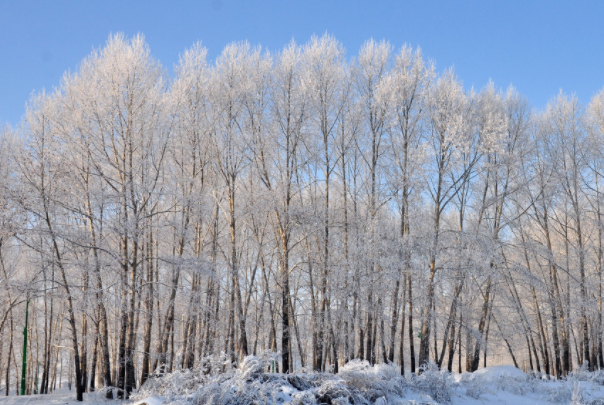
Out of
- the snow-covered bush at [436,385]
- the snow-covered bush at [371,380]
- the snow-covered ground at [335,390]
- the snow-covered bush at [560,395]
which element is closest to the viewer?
the snow-covered ground at [335,390]

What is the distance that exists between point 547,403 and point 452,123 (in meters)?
9.50

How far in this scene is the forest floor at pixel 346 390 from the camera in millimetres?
6473

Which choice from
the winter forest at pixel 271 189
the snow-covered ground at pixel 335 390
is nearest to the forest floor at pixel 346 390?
the snow-covered ground at pixel 335 390

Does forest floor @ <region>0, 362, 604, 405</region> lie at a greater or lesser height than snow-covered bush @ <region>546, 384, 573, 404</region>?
greater

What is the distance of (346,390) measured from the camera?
23.4ft

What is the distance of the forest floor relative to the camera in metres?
6.47

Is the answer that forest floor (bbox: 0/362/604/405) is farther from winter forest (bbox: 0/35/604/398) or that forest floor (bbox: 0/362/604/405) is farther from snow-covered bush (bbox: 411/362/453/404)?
winter forest (bbox: 0/35/604/398)

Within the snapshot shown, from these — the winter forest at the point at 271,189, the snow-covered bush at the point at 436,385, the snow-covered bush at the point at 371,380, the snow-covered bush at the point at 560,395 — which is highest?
the winter forest at the point at 271,189

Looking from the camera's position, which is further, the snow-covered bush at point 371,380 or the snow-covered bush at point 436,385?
the snow-covered bush at point 436,385

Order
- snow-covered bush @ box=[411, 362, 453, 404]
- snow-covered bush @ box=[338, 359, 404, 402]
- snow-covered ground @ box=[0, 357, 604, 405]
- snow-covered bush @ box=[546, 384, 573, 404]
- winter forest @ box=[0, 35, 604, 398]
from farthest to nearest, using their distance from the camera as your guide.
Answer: winter forest @ box=[0, 35, 604, 398] < snow-covered bush @ box=[546, 384, 573, 404] < snow-covered bush @ box=[411, 362, 453, 404] < snow-covered bush @ box=[338, 359, 404, 402] < snow-covered ground @ box=[0, 357, 604, 405]

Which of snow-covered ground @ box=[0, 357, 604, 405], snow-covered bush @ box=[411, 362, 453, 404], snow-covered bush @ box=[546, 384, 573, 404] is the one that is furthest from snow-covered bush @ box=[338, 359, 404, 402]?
snow-covered bush @ box=[546, 384, 573, 404]

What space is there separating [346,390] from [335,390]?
178 millimetres

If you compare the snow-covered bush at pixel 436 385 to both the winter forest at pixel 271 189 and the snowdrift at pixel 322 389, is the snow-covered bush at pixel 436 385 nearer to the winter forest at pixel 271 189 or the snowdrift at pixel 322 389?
the snowdrift at pixel 322 389

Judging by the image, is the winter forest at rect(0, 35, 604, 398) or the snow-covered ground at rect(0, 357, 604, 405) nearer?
the snow-covered ground at rect(0, 357, 604, 405)
